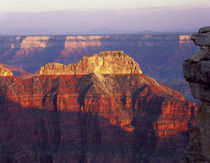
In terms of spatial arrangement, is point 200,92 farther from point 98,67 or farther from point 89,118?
point 98,67

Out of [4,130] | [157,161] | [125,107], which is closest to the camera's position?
[157,161]

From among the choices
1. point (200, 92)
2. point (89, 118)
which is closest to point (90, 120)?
point (89, 118)

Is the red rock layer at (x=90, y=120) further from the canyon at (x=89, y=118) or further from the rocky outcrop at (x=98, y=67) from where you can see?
the rocky outcrop at (x=98, y=67)

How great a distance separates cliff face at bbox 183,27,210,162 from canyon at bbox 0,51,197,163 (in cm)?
7168

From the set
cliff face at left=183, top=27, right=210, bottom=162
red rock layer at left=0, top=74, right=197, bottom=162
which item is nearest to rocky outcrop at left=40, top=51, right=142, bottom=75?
red rock layer at left=0, top=74, right=197, bottom=162

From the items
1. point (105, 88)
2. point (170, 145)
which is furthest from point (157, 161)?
point (105, 88)

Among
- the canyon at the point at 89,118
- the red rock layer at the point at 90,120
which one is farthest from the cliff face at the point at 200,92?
the red rock layer at the point at 90,120

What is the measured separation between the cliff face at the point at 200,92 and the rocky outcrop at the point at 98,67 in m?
92.3

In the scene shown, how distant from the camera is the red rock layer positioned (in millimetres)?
92125

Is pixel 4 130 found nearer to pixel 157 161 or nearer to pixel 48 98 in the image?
pixel 48 98

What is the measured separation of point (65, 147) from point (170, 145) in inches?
601

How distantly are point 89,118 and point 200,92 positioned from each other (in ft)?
279

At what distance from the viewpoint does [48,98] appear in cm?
10212

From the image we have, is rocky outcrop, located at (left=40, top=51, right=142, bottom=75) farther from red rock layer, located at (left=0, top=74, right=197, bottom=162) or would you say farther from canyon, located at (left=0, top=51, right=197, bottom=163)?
red rock layer, located at (left=0, top=74, right=197, bottom=162)
